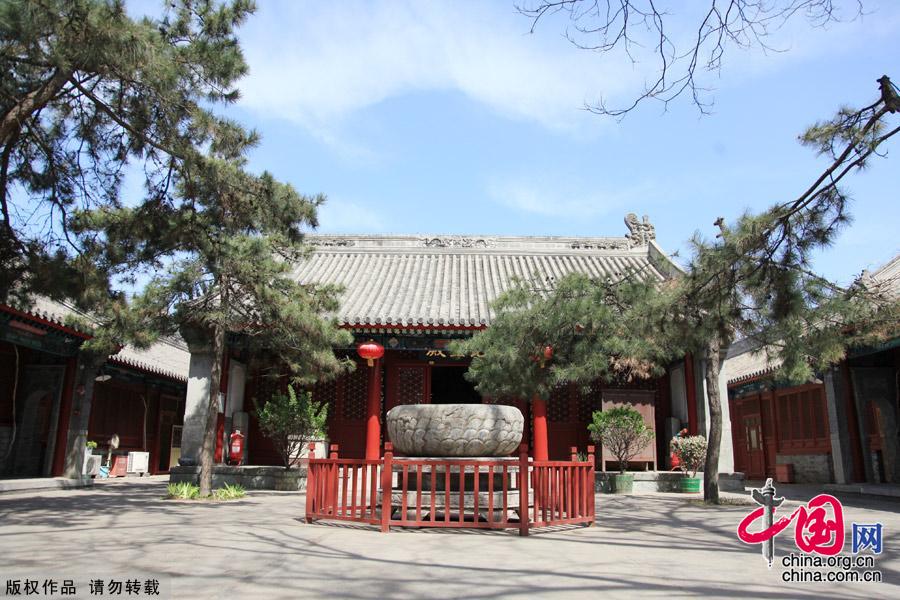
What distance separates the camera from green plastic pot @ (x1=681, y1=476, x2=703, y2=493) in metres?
10.6

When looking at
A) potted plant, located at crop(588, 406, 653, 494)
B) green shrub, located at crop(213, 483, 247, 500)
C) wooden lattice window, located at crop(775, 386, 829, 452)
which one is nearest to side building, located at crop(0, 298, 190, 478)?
green shrub, located at crop(213, 483, 247, 500)

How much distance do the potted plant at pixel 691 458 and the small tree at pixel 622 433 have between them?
636mm

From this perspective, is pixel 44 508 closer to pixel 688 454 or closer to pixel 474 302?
pixel 474 302

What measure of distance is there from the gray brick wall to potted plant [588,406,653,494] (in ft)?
14.5

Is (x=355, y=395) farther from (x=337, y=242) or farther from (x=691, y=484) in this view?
(x=691, y=484)

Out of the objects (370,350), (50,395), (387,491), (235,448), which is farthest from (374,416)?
(50,395)

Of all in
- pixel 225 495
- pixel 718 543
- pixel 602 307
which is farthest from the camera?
pixel 225 495

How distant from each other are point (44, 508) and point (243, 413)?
17.7 feet

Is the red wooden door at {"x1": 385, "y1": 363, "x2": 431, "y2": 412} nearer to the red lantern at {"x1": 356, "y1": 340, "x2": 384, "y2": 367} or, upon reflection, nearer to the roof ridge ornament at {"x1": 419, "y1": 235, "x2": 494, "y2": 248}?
the red lantern at {"x1": 356, "y1": 340, "x2": 384, "y2": 367}

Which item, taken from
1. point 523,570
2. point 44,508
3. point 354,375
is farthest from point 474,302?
point 523,570

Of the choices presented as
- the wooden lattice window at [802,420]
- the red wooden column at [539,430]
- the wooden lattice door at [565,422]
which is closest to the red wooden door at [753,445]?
the wooden lattice window at [802,420]

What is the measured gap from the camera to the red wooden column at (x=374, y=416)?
11117mm

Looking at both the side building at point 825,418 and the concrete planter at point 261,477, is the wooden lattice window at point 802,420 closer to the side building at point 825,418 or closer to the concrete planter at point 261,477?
the side building at point 825,418

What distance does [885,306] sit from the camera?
229 inches
